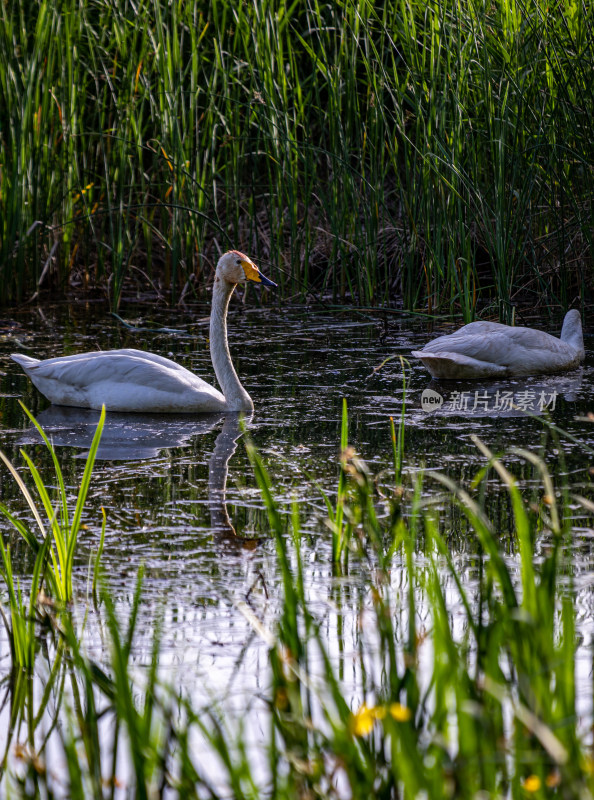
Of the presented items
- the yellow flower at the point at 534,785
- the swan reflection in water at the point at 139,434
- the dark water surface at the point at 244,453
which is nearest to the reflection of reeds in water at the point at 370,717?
the yellow flower at the point at 534,785

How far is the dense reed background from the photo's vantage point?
7.40 metres

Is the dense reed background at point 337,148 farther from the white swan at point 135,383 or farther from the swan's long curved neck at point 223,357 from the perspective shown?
the white swan at point 135,383

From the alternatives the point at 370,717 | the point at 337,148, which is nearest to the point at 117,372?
the point at 337,148

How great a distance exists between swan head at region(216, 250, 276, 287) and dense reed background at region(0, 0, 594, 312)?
1.51 m

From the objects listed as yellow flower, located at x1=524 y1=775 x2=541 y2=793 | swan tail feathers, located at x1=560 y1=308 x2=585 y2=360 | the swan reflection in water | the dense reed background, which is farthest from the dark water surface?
yellow flower, located at x1=524 y1=775 x2=541 y2=793

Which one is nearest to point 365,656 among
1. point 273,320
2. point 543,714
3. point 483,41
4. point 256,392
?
point 543,714

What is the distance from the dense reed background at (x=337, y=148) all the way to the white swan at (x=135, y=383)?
78.1 inches

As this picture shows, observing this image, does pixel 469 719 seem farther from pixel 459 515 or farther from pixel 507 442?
pixel 507 442

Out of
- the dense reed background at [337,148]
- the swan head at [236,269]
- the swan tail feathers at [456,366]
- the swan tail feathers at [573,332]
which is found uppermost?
the dense reed background at [337,148]

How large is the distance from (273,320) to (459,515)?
15.6 feet

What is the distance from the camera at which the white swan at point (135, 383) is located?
6.17 m

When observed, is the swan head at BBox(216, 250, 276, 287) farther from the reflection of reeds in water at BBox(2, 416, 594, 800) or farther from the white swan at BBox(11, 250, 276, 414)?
the reflection of reeds in water at BBox(2, 416, 594, 800)

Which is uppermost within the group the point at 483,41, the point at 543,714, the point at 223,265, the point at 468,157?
the point at 483,41

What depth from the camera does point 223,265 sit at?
666cm
